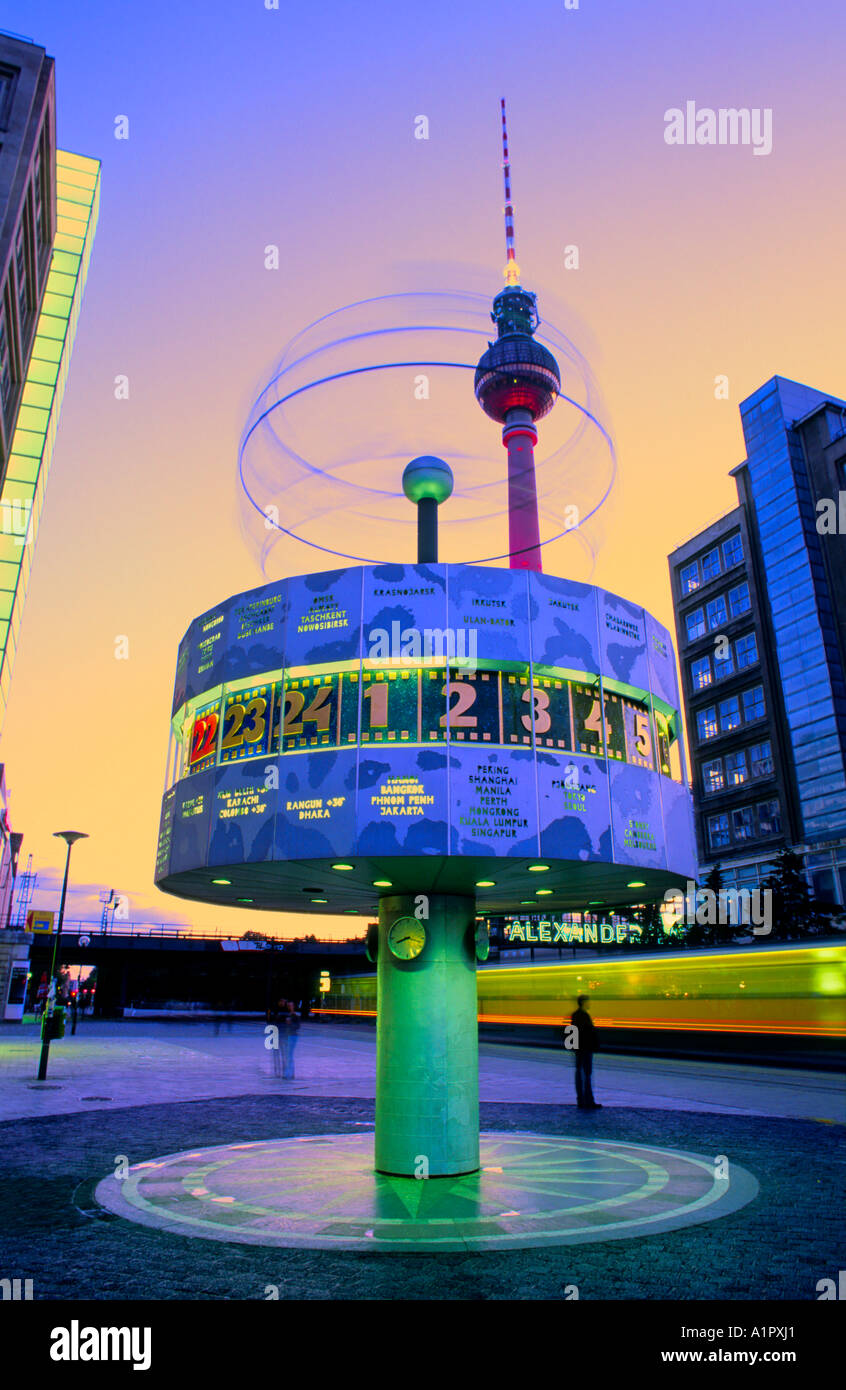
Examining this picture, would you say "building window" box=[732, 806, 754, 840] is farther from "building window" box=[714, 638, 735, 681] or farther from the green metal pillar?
the green metal pillar

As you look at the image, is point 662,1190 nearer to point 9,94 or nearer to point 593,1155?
point 593,1155

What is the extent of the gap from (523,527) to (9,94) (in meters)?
37.3

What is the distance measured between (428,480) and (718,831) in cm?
6439

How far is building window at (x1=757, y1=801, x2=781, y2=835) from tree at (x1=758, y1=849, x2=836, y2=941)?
5.08 m

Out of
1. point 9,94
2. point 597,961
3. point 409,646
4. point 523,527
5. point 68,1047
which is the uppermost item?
point 9,94

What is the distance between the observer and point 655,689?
520 inches

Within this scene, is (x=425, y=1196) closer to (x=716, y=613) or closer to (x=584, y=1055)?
(x=584, y=1055)

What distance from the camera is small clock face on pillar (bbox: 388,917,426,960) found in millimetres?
13086

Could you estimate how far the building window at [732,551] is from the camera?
241 ft

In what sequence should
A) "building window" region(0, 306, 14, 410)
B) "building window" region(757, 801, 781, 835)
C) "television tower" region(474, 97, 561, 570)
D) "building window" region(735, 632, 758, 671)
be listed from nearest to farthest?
"building window" region(0, 306, 14, 410), "building window" region(757, 801, 781, 835), "television tower" region(474, 97, 561, 570), "building window" region(735, 632, 758, 671)

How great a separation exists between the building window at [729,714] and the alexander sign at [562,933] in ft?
90.1
